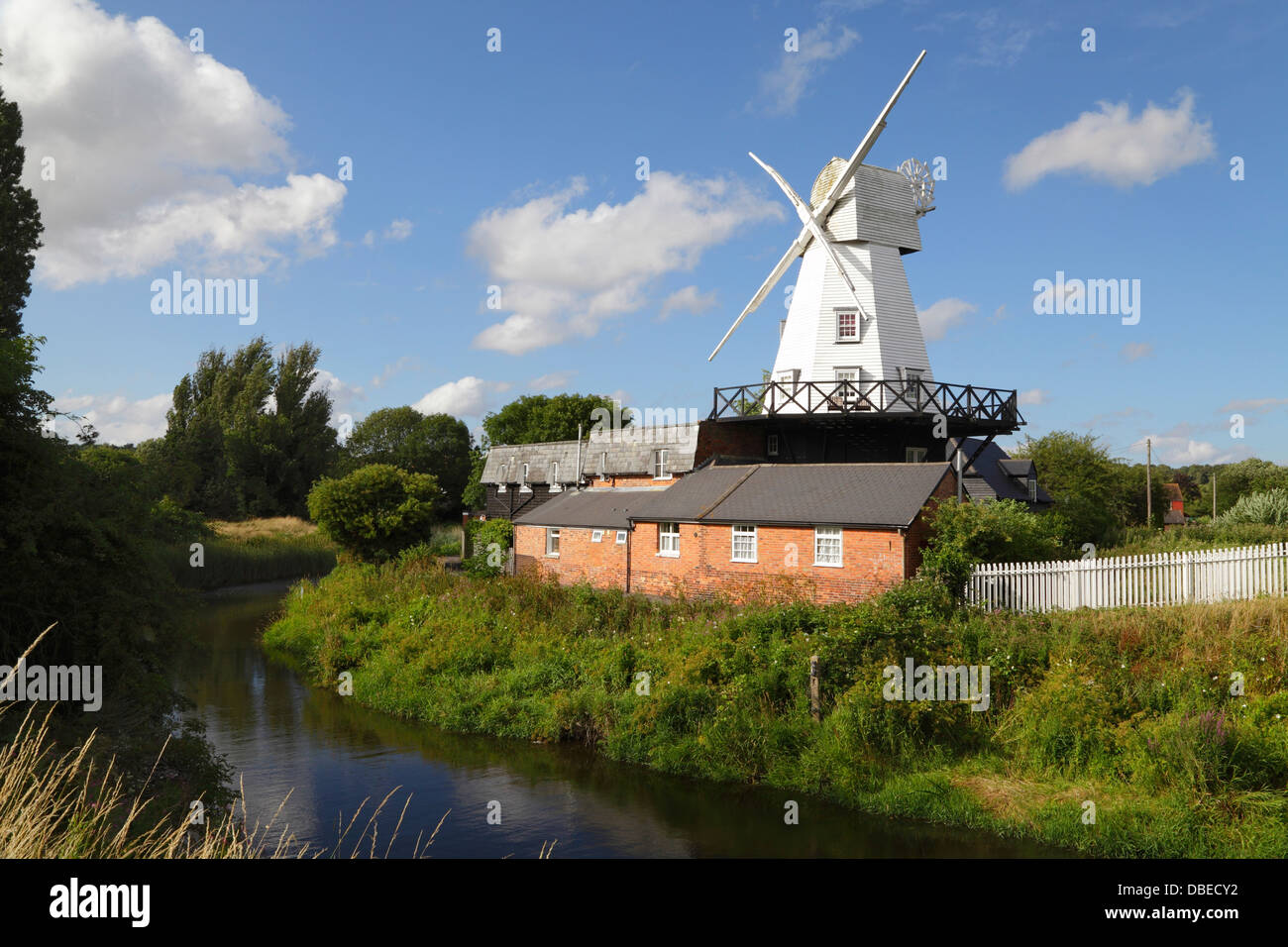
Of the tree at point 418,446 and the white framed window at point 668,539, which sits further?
the tree at point 418,446

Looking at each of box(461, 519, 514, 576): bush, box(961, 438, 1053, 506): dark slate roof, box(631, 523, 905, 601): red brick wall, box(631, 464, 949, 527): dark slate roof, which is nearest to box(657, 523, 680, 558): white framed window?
box(631, 523, 905, 601): red brick wall

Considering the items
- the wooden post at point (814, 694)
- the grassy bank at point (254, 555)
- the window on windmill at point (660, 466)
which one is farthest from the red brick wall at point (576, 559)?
the grassy bank at point (254, 555)

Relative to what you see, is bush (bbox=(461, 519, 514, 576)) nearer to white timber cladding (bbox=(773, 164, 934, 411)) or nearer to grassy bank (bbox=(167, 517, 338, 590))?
grassy bank (bbox=(167, 517, 338, 590))

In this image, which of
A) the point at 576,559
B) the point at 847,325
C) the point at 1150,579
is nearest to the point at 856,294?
the point at 847,325

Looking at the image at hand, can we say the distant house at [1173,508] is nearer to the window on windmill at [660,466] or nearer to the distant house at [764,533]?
the window on windmill at [660,466]

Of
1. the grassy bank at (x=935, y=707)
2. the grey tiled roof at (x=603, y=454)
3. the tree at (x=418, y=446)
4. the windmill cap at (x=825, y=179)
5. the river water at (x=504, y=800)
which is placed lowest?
the river water at (x=504, y=800)

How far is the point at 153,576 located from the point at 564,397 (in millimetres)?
49567

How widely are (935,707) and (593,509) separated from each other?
17.8 m

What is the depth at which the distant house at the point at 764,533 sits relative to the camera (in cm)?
2055

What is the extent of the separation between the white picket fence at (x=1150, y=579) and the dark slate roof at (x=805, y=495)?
3040mm

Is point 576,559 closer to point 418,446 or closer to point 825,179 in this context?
point 825,179

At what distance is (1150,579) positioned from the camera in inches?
708
